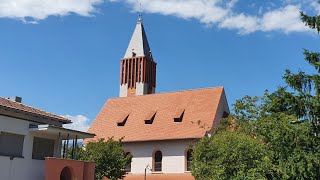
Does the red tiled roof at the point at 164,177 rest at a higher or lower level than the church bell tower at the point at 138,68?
lower

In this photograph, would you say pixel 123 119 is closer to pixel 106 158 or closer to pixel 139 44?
pixel 106 158

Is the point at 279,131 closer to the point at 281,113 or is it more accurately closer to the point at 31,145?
the point at 281,113

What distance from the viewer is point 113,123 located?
5128cm

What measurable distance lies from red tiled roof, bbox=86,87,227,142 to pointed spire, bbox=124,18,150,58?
22.4m

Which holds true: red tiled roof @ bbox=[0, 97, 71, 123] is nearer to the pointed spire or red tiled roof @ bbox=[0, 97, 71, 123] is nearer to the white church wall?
the white church wall

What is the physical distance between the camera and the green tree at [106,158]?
36938 millimetres

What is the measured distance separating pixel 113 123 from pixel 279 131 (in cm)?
2917

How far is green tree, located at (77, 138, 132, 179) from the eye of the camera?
121ft

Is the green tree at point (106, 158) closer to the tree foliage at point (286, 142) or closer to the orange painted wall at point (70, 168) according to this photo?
the orange painted wall at point (70, 168)

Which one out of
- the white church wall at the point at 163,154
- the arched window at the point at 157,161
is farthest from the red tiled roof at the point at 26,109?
the arched window at the point at 157,161

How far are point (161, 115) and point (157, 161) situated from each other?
5.29 metres

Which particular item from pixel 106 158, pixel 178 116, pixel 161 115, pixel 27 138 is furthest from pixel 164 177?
pixel 27 138

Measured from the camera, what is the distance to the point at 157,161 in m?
46.8

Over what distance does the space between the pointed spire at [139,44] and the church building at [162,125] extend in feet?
73.4
